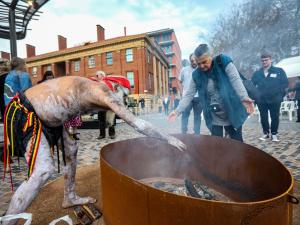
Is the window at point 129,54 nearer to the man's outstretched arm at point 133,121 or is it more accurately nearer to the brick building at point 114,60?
the brick building at point 114,60

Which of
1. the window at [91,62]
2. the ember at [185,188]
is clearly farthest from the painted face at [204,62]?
the window at [91,62]

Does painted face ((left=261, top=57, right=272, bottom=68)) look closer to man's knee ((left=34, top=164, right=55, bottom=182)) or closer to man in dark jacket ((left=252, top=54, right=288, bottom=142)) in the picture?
man in dark jacket ((left=252, top=54, right=288, bottom=142))

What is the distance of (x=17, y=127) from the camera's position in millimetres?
1982

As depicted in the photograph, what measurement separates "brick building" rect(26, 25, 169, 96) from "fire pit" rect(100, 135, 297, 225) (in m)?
24.4

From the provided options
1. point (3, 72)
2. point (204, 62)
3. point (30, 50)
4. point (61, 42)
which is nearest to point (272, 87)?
point (204, 62)

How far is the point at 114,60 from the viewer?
3061cm

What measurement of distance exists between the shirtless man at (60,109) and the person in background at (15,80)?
8.22 feet

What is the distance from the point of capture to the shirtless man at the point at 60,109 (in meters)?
1.82

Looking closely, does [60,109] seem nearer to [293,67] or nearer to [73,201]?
[73,201]

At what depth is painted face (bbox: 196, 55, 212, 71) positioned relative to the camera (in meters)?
3.04

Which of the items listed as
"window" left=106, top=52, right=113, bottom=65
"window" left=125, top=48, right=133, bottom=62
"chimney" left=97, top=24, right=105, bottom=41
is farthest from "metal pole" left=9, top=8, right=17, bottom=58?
"chimney" left=97, top=24, right=105, bottom=41

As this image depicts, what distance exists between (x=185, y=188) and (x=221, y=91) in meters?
1.35

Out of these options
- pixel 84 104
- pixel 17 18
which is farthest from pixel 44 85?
pixel 17 18

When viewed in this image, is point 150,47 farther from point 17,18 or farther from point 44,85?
point 44,85
